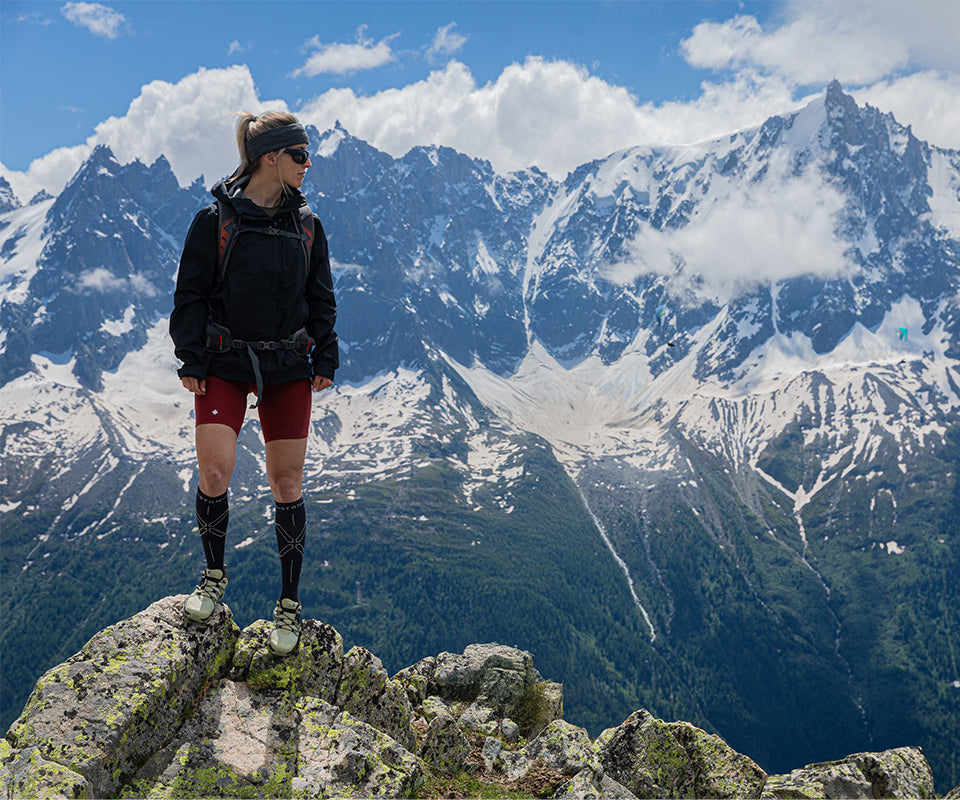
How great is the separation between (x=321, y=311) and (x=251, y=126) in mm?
2755

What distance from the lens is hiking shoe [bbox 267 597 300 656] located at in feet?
38.5

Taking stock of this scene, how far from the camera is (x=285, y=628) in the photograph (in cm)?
1180

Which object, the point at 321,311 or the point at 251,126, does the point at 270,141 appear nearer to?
the point at 251,126

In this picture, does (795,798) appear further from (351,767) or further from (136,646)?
(136,646)

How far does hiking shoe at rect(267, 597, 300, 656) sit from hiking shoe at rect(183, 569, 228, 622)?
937mm

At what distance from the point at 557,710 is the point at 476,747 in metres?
8.11

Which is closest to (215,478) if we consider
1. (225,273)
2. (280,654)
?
(225,273)

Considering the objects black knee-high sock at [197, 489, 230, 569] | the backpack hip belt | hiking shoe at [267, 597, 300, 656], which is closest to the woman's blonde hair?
the backpack hip belt

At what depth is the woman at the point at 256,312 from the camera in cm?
999

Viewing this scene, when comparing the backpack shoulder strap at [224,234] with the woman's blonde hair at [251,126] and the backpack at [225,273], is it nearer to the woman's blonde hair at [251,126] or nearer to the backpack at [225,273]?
the backpack at [225,273]

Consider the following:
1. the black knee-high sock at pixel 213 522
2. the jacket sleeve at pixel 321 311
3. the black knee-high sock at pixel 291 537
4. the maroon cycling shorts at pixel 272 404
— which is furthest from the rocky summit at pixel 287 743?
the jacket sleeve at pixel 321 311

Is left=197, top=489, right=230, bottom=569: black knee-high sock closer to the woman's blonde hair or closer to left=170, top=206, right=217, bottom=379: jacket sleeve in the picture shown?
left=170, top=206, right=217, bottom=379: jacket sleeve

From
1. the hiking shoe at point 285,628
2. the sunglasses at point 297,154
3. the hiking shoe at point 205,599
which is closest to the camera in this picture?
the sunglasses at point 297,154

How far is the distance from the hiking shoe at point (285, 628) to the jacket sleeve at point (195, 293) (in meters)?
4.07
